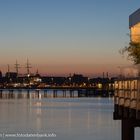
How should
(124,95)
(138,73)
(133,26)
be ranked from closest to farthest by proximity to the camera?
(138,73), (124,95), (133,26)

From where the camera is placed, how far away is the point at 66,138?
61406 mm

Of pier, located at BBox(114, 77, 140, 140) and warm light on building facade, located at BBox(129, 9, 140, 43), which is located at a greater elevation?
warm light on building facade, located at BBox(129, 9, 140, 43)

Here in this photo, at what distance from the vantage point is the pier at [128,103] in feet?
89.3

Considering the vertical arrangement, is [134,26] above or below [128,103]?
above

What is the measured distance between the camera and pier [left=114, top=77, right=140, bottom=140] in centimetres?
2721

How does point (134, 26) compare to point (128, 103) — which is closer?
point (128, 103)

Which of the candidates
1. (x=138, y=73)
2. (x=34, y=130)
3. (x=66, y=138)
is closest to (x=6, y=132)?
(x=34, y=130)

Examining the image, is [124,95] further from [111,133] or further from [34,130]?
[34,130]

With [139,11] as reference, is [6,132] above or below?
below

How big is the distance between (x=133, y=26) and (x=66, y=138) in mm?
23530

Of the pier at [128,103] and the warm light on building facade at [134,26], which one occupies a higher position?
the warm light on building facade at [134,26]

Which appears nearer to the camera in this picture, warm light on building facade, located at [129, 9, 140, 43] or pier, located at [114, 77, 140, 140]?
pier, located at [114, 77, 140, 140]

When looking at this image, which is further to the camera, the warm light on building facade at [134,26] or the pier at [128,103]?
the warm light on building facade at [134,26]

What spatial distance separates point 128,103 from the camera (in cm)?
2955
